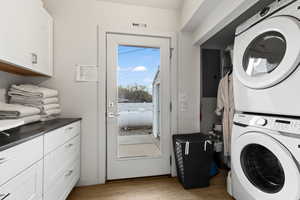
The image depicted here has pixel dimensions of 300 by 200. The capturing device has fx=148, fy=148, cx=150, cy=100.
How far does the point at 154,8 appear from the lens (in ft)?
6.79

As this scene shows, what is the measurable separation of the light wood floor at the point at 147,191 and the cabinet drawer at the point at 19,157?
99 cm

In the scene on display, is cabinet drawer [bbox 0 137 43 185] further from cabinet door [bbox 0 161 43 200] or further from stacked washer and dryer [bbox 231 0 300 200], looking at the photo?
stacked washer and dryer [bbox 231 0 300 200]

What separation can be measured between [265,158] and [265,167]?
74 mm

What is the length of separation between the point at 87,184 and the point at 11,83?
144 cm

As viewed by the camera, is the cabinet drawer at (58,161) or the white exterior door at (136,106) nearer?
the cabinet drawer at (58,161)

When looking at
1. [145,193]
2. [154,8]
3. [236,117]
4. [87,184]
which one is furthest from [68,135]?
[154,8]

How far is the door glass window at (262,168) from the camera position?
3.56 feet

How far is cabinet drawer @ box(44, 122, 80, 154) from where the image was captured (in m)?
1.09

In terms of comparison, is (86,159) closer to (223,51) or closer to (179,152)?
(179,152)

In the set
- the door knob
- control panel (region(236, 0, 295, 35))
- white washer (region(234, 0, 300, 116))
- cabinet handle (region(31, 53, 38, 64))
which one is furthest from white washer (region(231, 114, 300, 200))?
cabinet handle (region(31, 53, 38, 64))

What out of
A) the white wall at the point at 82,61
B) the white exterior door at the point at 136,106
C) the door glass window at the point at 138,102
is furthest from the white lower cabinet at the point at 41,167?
the door glass window at the point at 138,102

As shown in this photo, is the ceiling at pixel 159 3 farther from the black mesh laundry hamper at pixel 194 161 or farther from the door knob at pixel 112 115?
the black mesh laundry hamper at pixel 194 161

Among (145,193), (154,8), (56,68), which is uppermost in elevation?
(154,8)

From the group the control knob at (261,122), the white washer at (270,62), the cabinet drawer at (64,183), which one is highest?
the white washer at (270,62)
